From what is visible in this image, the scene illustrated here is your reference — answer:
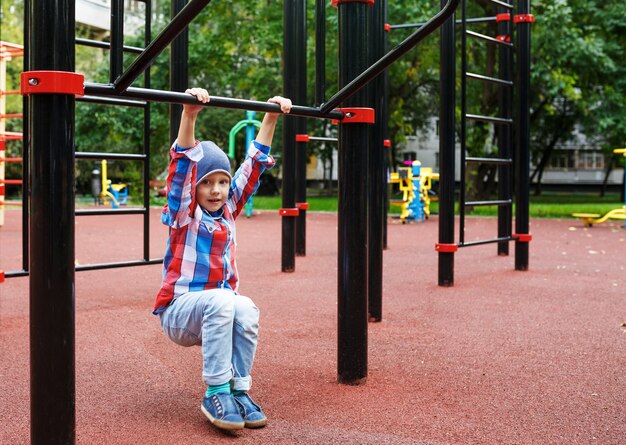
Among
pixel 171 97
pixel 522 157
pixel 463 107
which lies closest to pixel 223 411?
pixel 171 97

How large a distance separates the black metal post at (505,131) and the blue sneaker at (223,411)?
5259 mm

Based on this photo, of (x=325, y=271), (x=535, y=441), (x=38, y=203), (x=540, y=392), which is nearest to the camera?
(x=38, y=203)

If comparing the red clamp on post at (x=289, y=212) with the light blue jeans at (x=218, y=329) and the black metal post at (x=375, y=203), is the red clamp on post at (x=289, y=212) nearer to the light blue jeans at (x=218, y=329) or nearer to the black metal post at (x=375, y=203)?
the black metal post at (x=375, y=203)

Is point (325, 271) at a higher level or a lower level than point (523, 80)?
lower

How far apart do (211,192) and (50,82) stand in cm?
88

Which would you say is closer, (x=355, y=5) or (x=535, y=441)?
(x=535, y=441)

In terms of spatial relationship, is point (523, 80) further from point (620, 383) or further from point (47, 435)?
point (47, 435)

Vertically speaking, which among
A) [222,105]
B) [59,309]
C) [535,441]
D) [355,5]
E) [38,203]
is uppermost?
[355,5]

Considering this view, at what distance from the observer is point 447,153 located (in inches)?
244

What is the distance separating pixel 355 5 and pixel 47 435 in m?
2.06

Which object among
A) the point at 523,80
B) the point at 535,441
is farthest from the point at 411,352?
the point at 523,80

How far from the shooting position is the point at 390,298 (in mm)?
5590

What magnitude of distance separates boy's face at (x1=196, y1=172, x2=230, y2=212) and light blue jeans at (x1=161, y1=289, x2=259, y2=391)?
328mm

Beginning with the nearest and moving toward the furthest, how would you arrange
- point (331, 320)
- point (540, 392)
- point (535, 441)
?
point (535, 441) → point (540, 392) → point (331, 320)
